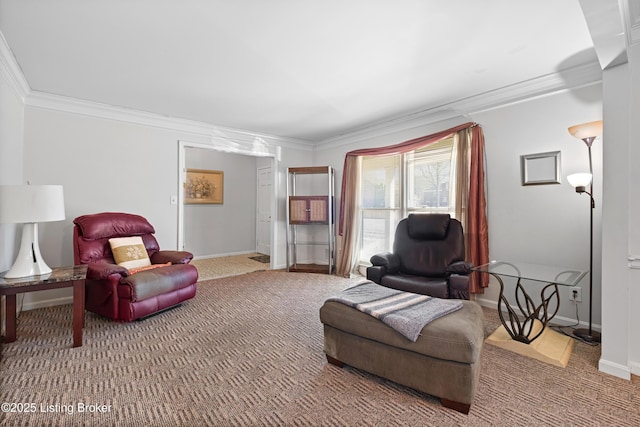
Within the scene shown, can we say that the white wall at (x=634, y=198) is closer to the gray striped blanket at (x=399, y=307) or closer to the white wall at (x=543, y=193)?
the white wall at (x=543, y=193)

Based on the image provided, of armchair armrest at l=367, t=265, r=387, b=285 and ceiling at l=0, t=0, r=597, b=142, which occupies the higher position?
ceiling at l=0, t=0, r=597, b=142

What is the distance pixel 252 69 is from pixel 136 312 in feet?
8.31

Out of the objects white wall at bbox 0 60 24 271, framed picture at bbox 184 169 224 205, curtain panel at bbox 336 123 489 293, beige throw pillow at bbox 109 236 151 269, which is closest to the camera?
white wall at bbox 0 60 24 271

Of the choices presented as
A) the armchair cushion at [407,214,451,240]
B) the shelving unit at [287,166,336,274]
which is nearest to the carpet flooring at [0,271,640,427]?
the armchair cushion at [407,214,451,240]

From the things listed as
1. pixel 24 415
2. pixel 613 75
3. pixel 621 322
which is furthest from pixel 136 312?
pixel 613 75

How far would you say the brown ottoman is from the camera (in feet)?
5.24

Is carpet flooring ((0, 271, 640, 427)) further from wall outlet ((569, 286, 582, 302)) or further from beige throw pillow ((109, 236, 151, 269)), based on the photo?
beige throw pillow ((109, 236, 151, 269))

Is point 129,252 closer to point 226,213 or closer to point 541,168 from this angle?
point 226,213

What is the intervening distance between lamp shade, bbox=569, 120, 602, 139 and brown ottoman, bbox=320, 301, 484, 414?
178 centimetres

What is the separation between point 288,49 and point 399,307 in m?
2.17

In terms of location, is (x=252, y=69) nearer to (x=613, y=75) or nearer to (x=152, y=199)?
(x=152, y=199)

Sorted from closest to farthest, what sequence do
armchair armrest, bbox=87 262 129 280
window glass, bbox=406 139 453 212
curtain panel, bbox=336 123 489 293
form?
armchair armrest, bbox=87 262 129 280, curtain panel, bbox=336 123 489 293, window glass, bbox=406 139 453 212

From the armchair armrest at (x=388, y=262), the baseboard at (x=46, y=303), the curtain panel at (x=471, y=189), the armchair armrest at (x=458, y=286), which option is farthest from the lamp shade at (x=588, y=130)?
the baseboard at (x=46, y=303)

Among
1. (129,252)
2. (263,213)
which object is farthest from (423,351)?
(263,213)
